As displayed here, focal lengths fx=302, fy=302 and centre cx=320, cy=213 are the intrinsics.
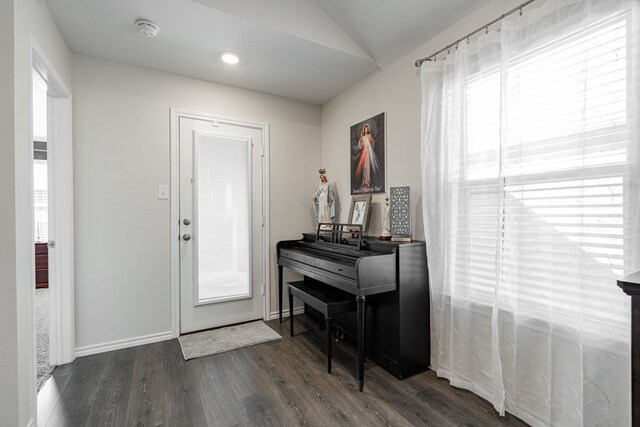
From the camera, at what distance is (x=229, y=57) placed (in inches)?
98.8

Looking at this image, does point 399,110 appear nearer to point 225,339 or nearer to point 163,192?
point 163,192

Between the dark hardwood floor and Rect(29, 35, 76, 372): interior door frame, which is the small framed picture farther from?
Rect(29, 35, 76, 372): interior door frame

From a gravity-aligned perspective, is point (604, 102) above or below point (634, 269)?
above

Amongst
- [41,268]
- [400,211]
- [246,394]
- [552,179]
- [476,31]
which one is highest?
[476,31]

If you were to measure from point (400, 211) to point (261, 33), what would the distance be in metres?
1.66

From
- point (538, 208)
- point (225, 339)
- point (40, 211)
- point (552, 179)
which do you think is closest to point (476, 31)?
point (552, 179)

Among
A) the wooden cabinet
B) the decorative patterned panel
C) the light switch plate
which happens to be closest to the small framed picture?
the decorative patterned panel

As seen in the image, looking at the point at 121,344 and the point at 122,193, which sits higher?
the point at 122,193

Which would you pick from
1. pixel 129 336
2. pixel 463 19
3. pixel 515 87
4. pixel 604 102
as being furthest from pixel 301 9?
pixel 129 336

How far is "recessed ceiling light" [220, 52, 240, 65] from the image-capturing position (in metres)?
2.46

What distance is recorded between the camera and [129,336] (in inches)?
102

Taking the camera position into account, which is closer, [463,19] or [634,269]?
[634,269]

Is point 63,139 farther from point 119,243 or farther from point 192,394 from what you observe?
point 192,394

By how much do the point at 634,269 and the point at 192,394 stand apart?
2377mm
